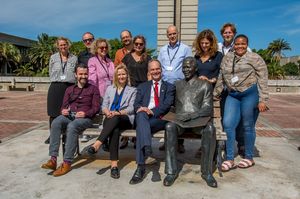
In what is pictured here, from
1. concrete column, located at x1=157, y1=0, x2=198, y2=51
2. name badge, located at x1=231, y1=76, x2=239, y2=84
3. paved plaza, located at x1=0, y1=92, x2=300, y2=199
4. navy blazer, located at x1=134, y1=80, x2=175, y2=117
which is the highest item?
concrete column, located at x1=157, y1=0, x2=198, y2=51

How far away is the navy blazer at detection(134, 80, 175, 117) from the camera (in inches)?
173

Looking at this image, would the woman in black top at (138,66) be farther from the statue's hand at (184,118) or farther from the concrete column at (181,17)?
the concrete column at (181,17)

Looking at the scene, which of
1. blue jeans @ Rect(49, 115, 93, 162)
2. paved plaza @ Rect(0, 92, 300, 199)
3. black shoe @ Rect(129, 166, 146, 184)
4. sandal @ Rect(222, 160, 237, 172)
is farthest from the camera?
sandal @ Rect(222, 160, 237, 172)

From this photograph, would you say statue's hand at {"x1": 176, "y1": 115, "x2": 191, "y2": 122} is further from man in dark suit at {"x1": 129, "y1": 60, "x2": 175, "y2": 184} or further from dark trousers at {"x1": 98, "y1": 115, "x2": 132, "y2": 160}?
dark trousers at {"x1": 98, "y1": 115, "x2": 132, "y2": 160}

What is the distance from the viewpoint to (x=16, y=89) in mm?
24375

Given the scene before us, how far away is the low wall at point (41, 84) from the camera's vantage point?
23.5 metres

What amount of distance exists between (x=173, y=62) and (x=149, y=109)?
3.36ft

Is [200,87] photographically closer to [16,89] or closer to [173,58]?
[173,58]

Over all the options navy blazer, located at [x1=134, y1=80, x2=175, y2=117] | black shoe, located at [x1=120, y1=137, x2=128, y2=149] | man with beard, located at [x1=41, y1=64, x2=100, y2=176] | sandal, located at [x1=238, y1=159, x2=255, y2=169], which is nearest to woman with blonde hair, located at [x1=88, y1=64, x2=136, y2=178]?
navy blazer, located at [x1=134, y1=80, x2=175, y2=117]

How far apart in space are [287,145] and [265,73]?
236cm

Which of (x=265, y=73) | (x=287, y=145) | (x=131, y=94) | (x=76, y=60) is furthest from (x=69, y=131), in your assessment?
(x=287, y=145)

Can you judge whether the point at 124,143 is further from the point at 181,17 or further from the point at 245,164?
the point at 181,17

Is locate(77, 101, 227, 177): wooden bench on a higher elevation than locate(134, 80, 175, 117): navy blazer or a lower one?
lower

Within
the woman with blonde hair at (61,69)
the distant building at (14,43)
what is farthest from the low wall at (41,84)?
the distant building at (14,43)
